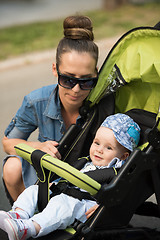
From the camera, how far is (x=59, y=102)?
3244 millimetres

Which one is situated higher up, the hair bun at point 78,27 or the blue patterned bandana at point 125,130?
the hair bun at point 78,27

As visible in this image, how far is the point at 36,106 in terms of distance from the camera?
3.23m

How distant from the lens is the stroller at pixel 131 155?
2.50 metres

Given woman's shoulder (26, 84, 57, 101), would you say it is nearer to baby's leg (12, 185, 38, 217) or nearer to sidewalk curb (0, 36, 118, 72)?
baby's leg (12, 185, 38, 217)

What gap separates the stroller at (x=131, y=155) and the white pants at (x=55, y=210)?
49mm

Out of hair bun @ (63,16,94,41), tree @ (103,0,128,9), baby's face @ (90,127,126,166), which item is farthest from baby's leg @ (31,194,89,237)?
tree @ (103,0,128,9)

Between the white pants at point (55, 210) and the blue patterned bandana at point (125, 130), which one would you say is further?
the blue patterned bandana at point (125, 130)

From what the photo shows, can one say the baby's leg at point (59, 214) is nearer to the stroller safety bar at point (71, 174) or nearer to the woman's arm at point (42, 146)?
→ the stroller safety bar at point (71, 174)

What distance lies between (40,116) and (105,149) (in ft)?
1.81

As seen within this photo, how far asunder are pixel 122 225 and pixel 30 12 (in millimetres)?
9081

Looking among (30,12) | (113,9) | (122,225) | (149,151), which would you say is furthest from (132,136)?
(30,12)

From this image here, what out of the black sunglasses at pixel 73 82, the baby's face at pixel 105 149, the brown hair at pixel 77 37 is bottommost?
the baby's face at pixel 105 149

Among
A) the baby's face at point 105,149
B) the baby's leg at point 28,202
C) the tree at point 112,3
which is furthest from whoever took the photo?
the tree at point 112,3

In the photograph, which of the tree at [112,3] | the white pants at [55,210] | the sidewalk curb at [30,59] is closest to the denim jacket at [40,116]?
the white pants at [55,210]
